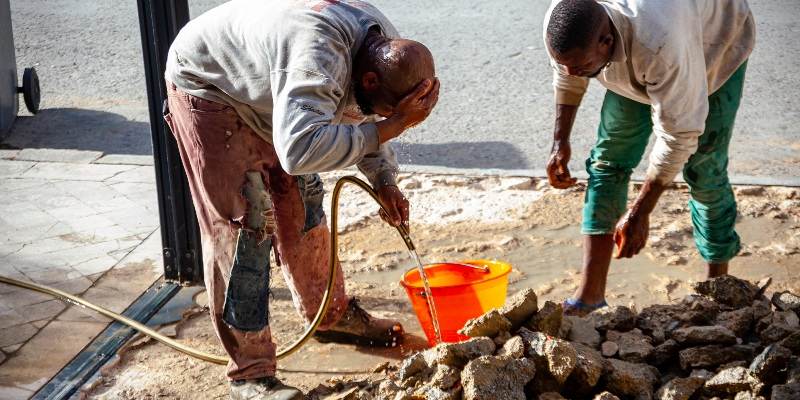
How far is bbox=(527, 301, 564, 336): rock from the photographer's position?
3400 mm

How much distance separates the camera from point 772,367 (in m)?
3.07

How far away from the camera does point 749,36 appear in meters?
3.64

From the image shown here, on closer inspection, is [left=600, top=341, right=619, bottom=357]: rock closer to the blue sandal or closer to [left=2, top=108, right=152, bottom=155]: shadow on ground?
the blue sandal

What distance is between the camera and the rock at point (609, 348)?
133 inches

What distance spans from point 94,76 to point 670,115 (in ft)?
21.7

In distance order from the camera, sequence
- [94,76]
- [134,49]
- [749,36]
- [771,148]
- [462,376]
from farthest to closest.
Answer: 1. [134,49]
2. [94,76]
3. [771,148]
4. [749,36]
5. [462,376]

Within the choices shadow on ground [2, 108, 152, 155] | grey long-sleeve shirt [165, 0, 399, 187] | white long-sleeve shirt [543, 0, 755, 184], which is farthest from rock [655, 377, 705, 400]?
shadow on ground [2, 108, 152, 155]

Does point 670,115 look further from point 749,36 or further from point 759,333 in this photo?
point 759,333

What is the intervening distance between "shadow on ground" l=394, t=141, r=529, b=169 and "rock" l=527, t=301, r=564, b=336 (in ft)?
9.20

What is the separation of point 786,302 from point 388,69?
1825 mm

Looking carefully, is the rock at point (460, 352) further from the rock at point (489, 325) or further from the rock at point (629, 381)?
the rock at point (629, 381)

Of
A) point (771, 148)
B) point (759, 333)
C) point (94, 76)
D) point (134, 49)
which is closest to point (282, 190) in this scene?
point (759, 333)

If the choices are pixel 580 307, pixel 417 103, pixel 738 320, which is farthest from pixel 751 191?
pixel 417 103

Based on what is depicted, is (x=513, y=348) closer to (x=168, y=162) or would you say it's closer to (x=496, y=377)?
(x=496, y=377)
